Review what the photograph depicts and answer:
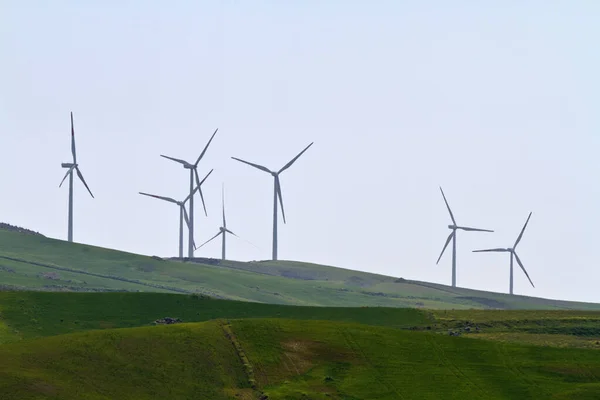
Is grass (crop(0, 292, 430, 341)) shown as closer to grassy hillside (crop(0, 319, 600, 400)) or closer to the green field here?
the green field

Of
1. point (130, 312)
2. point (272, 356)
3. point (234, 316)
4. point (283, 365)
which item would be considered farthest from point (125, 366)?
point (234, 316)

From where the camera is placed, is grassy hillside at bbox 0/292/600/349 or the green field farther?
grassy hillside at bbox 0/292/600/349

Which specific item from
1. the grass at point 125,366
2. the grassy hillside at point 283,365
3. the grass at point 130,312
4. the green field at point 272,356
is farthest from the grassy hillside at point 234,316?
the grass at point 125,366

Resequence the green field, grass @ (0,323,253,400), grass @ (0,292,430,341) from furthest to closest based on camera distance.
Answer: grass @ (0,292,430,341), the green field, grass @ (0,323,253,400)

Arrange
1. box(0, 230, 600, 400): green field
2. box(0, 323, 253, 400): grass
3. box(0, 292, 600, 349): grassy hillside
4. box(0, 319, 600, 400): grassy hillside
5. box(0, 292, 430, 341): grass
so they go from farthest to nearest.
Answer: box(0, 292, 600, 349): grassy hillside < box(0, 292, 430, 341): grass < box(0, 230, 600, 400): green field < box(0, 319, 600, 400): grassy hillside < box(0, 323, 253, 400): grass

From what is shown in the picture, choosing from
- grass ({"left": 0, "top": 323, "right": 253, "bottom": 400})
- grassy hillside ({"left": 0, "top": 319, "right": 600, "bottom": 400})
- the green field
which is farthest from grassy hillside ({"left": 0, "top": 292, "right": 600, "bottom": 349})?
grass ({"left": 0, "top": 323, "right": 253, "bottom": 400})

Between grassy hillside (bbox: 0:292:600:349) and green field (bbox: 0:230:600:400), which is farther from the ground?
grassy hillside (bbox: 0:292:600:349)

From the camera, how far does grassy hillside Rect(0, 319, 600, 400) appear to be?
86.7 m

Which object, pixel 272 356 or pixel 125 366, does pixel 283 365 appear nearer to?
pixel 272 356

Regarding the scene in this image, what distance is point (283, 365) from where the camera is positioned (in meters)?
96.2

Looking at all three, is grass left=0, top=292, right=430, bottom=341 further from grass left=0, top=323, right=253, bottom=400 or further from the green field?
grass left=0, top=323, right=253, bottom=400

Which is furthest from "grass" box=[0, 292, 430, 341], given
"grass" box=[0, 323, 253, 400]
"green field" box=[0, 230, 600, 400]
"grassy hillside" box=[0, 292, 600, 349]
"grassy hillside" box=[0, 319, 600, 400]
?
"grass" box=[0, 323, 253, 400]

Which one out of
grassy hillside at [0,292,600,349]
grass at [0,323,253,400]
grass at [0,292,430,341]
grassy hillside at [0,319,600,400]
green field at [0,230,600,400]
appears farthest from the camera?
grassy hillside at [0,292,600,349]

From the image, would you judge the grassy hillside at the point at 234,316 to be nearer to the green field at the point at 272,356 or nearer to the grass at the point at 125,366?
the green field at the point at 272,356
